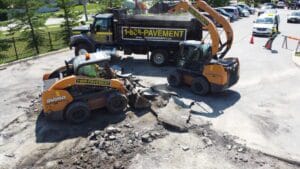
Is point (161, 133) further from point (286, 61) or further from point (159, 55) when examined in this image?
point (286, 61)

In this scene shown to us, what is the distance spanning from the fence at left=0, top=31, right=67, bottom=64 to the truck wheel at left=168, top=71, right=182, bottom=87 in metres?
10.6

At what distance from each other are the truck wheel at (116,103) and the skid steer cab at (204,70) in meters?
3.29

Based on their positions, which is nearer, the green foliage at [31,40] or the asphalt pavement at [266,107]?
the asphalt pavement at [266,107]

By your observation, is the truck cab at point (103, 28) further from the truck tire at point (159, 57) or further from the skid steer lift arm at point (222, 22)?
the skid steer lift arm at point (222, 22)

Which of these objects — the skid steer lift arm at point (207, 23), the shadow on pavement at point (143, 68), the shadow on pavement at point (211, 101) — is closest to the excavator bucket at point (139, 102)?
the shadow on pavement at point (211, 101)

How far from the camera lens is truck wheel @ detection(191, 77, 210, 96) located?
39.4 ft

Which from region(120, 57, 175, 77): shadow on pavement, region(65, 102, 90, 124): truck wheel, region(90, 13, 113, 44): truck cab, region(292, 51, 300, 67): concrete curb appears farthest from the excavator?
region(292, 51, 300, 67): concrete curb

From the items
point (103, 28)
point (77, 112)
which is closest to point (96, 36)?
point (103, 28)

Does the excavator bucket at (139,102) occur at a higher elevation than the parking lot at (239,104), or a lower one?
higher

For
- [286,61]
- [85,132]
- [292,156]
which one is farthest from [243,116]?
[286,61]

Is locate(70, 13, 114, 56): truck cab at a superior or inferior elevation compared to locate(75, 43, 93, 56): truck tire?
superior

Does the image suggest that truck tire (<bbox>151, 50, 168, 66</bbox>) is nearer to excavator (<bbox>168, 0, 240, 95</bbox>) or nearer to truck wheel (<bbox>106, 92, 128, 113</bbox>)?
excavator (<bbox>168, 0, 240, 95</bbox>)

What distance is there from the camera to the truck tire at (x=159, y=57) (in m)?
16.2

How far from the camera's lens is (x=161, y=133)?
30.4 ft
